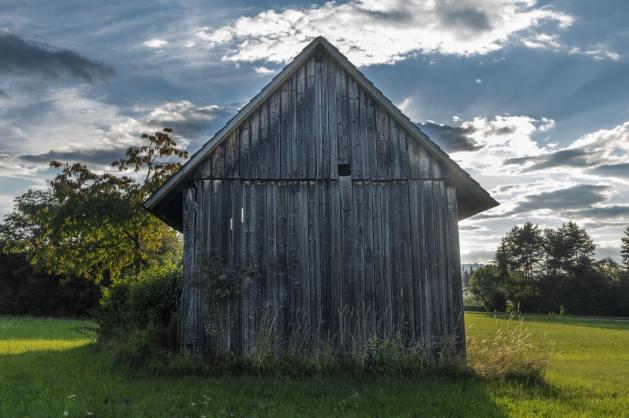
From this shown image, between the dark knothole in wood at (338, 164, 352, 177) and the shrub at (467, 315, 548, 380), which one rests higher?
the dark knothole in wood at (338, 164, 352, 177)

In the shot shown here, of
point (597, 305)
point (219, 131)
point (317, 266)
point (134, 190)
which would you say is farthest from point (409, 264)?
point (597, 305)

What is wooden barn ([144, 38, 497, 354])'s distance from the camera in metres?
12.0

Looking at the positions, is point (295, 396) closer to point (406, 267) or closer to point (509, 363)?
point (406, 267)

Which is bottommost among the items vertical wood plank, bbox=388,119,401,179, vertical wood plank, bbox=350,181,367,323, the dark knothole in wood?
vertical wood plank, bbox=350,181,367,323

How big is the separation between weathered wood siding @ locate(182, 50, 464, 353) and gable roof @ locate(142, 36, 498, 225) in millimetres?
213

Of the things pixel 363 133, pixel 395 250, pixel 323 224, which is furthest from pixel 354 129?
pixel 395 250

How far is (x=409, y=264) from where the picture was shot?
12.4m

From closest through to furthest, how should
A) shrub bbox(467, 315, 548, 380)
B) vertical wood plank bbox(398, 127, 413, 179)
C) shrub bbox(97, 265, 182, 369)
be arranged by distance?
1. shrub bbox(467, 315, 548, 380)
2. shrub bbox(97, 265, 182, 369)
3. vertical wood plank bbox(398, 127, 413, 179)

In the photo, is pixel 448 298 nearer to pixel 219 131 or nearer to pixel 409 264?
pixel 409 264

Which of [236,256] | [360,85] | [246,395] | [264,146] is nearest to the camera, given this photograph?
[246,395]

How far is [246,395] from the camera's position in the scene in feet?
30.1

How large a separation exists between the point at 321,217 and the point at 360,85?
11.6 feet

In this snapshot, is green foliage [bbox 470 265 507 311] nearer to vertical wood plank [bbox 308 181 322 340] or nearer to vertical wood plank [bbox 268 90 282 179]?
vertical wood plank [bbox 308 181 322 340]

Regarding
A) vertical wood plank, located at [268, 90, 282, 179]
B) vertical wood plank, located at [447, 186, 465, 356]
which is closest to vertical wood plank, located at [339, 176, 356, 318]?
vertical wood plank, located at [268, 90, 282, 179]
